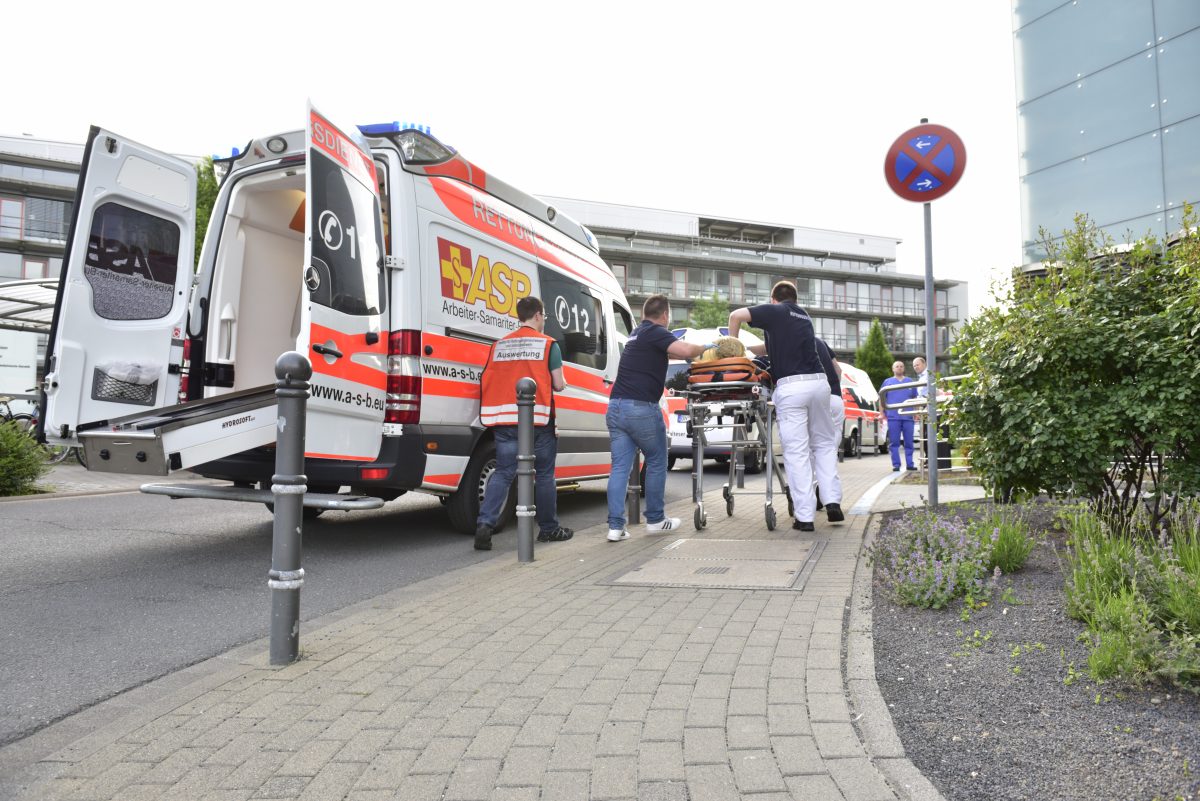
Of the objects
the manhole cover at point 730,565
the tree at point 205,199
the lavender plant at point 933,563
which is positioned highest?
the tree at point 205,199

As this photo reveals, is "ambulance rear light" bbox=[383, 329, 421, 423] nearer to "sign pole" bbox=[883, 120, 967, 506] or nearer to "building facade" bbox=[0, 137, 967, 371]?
"sign pole" bbox=[883, 120, 967, 506]

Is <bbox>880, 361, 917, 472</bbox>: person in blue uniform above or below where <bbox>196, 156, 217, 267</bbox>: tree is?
below

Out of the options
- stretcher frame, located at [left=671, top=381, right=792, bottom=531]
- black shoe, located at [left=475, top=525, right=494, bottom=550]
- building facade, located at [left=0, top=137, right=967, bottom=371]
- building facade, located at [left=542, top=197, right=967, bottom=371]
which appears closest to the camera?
black shoe, located at [left=475, top=525, right=494, bottom=550]

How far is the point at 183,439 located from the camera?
4.91m

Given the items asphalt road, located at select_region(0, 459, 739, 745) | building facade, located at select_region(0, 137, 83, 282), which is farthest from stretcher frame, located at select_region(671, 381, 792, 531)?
building facade, located at select_region(0, 137, 83, 282)

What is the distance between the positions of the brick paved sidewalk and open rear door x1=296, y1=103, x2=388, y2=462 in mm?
1481

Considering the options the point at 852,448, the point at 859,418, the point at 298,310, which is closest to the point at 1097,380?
the point at 298,310

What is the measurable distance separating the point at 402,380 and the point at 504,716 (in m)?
3.37

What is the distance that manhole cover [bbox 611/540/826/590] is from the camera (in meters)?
4.58

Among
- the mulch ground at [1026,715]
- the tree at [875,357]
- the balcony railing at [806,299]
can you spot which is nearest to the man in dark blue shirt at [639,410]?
the mulch ground at [1026,715]

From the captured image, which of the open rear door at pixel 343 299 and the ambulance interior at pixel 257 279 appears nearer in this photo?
the open rear door at pixel 343 299

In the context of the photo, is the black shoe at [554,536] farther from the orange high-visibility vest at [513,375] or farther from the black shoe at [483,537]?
the orange high-visibility vest at [513,375]

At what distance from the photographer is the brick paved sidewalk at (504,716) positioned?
2.19 metres

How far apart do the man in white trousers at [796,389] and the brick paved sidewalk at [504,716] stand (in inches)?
93.8
